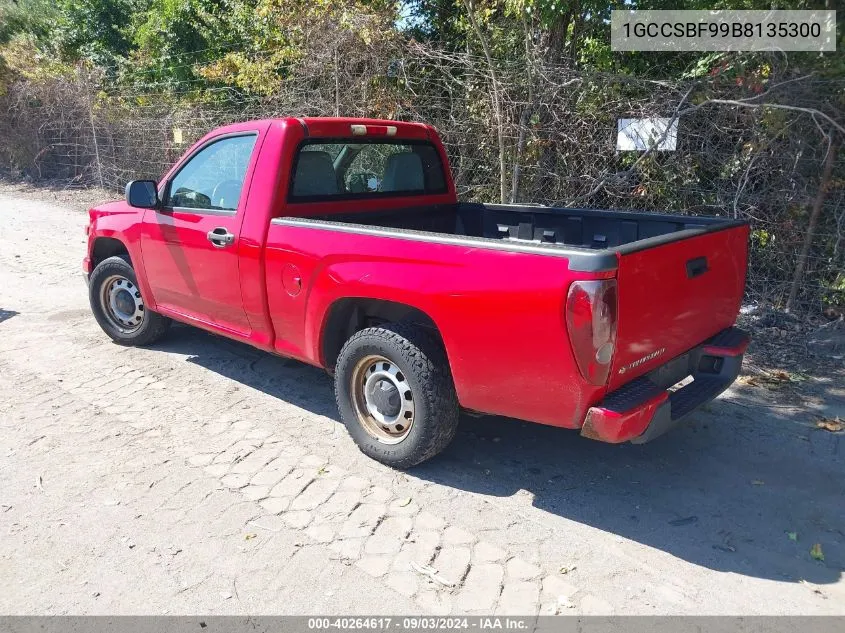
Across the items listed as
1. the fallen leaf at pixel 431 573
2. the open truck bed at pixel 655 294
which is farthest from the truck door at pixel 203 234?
the fallen leaf at pixel 431 573

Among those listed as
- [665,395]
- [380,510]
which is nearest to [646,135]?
[665,395]

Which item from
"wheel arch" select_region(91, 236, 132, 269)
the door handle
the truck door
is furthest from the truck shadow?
"wheel arch" select_region(91, 236, 132, 269)

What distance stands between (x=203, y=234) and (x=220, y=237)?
24 cm

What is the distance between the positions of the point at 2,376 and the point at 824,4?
298 inches

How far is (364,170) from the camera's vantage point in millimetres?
4957

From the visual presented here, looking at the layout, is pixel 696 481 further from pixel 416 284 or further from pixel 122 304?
pixel 122 304

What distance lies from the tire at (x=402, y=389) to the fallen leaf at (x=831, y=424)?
8.62 ft

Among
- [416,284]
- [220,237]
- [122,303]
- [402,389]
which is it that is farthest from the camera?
[122,303]

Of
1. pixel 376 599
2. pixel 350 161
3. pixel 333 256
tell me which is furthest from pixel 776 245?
Answer: pixel 376 599

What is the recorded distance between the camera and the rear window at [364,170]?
14.6ft

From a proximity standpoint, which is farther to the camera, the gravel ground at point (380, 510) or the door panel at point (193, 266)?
the door panel at point (193, 266)

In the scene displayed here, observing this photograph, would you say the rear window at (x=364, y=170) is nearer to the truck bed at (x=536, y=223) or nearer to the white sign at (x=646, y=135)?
the truck bed at (x=536, y=223)

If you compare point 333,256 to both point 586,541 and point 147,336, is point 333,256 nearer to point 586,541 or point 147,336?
point 586,541

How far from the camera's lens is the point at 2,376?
521cm
